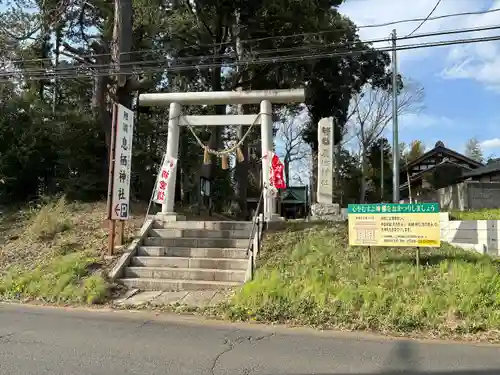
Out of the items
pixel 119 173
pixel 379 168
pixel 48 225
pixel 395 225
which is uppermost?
pixel 379 168

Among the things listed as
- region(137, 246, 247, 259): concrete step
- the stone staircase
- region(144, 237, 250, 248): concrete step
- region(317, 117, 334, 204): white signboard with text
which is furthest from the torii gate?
region(137, 246, 247, 259): concrete step

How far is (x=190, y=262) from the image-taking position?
33.0ft

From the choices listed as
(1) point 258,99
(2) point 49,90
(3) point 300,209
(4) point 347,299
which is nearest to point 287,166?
(3) point 300,209

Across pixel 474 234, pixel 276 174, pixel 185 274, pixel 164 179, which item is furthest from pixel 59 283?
pixel 474 234

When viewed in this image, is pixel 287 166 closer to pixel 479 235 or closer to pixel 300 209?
pixel 300 209

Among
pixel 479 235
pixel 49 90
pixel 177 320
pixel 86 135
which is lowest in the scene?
pixel 177 320

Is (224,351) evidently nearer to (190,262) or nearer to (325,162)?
(190,262)

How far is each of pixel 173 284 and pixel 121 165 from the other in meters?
3.40

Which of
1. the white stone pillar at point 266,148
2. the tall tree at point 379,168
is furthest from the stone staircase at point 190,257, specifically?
the tall tree at point 379,168

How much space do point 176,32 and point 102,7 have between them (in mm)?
3370

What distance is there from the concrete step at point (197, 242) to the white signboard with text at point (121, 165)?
0.92m

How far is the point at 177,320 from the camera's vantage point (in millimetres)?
7375

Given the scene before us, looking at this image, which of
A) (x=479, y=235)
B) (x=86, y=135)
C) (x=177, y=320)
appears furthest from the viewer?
(x=86, y=135)

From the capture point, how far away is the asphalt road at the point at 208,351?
4.98 meters
